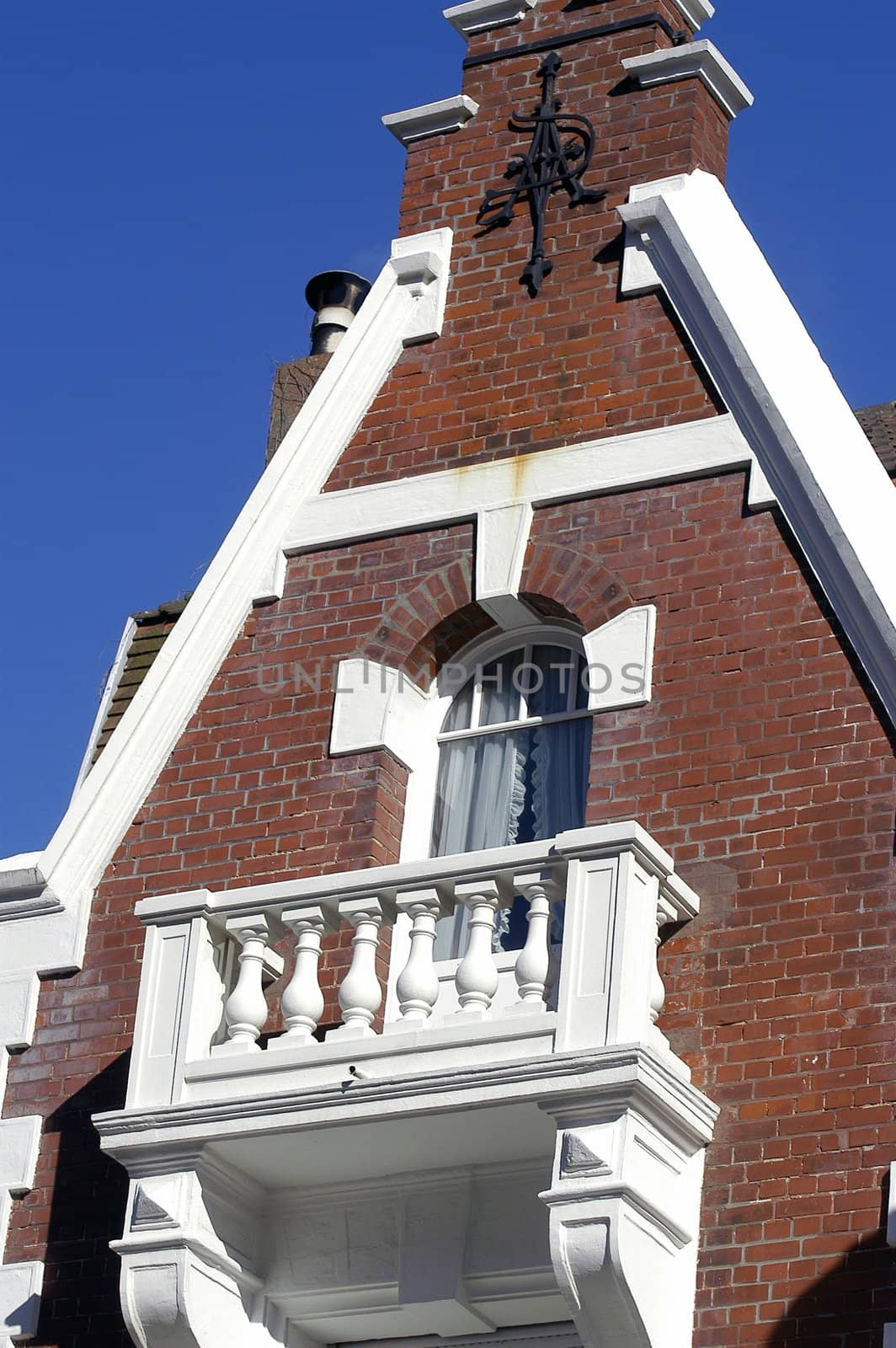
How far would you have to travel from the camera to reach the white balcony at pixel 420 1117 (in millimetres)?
10758

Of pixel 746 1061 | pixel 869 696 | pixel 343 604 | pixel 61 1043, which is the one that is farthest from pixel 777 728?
pixel 61 1043

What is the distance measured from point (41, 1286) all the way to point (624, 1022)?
3369mm

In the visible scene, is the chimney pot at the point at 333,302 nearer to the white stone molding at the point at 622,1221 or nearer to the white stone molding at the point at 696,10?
the white stone molding at the point at 696,10

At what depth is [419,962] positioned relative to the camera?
11.5 metres

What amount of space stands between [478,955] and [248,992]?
3.82 ft

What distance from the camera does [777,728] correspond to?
39.6ft

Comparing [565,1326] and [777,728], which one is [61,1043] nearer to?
[565,1326]

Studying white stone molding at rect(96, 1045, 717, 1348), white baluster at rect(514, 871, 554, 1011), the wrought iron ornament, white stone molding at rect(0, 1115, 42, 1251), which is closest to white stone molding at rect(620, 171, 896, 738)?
the wrought iron ornament

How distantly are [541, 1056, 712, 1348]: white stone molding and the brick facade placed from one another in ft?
0.64

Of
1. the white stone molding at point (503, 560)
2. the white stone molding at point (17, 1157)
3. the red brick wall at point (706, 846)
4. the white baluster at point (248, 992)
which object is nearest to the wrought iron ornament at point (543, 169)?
the white stone molding at point (503, 560)

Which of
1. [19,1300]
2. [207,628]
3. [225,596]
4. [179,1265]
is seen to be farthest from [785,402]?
[19,1300]

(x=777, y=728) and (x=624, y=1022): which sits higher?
(x=777, y=728)

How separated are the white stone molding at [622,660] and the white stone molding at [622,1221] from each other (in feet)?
7.38

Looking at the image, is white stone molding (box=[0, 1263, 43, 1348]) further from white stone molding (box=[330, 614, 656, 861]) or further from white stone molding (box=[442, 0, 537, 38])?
white stone molding (box=[442, 0, 537, 38])
